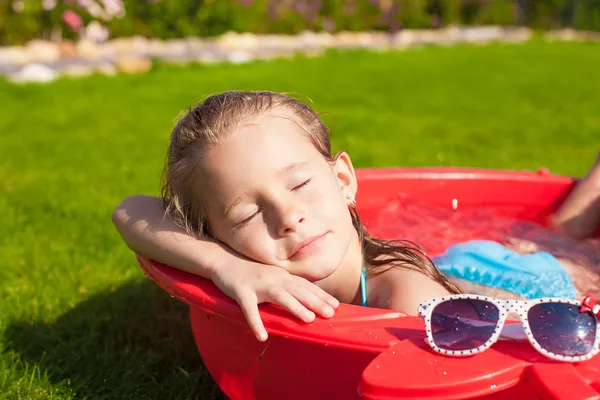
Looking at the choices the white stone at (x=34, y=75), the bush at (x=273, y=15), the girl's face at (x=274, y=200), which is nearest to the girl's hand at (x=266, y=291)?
the girl's face at (x=274, y=200)

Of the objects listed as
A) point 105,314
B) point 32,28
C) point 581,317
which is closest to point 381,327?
point 581,317

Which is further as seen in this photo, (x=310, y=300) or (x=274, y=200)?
(x=274, y=200)

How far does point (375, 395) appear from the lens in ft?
4.16

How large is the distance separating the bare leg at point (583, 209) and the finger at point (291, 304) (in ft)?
5.41

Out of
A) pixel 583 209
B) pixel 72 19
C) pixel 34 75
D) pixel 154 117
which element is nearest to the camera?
pixel 583 209

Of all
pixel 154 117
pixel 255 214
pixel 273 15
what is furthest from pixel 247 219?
pixel 273 15

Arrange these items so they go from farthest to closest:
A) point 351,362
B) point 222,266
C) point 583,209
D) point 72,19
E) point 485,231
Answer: point 72,19
point 485,231
point 583,209
point 222,266
point 351,362

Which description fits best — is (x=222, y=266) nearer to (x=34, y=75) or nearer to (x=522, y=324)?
(x=522, y=324)

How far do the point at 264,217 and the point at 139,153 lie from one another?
10.1 feet

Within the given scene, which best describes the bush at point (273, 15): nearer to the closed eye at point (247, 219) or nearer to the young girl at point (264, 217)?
the young girl at point (264, 217)

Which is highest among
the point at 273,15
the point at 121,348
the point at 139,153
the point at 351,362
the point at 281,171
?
the point at 281,171

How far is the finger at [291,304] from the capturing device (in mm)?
1481

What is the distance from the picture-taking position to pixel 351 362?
147 cm

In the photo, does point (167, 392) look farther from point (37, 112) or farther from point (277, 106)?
point (37, 112)
